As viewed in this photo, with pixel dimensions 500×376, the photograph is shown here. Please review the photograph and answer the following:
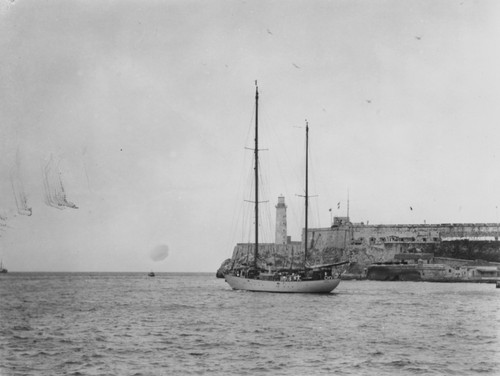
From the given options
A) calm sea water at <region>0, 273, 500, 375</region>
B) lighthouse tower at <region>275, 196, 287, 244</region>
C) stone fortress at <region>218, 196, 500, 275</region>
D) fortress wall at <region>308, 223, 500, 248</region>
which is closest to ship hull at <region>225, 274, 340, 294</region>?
calm sea water at <region>0, 273, 500, 375</region>

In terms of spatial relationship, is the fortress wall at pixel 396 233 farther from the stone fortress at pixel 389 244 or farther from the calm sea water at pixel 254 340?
the calm sea water at pixel 254 340

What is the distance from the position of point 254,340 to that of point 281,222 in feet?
303

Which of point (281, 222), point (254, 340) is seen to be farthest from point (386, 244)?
point (254, 340)

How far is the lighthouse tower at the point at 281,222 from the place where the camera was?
121 meters

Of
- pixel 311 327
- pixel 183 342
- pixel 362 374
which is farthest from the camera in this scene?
pixel 311 327

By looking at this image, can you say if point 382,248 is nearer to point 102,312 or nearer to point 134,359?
point 102,312

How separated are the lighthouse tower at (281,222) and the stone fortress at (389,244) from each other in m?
0.18

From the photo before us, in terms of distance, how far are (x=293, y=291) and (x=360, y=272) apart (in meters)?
53.6

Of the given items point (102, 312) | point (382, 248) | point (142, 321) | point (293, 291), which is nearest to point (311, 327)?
point (142, 321)

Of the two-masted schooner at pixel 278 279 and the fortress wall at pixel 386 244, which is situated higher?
the fortress wall at pixel 386 244

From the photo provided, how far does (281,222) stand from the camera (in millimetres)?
121812

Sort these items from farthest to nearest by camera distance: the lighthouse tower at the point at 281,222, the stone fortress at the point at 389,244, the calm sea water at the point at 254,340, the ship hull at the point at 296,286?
the lighthouse tower at the point at 281,222 → the stone fortress at the point at 389,244 → the ship hull at the point at 296,286 → the calm sea water at the point at 254,340

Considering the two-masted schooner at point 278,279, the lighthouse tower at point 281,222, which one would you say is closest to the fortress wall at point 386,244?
the lighthouse tower at point 281,222

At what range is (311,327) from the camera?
114 ft
